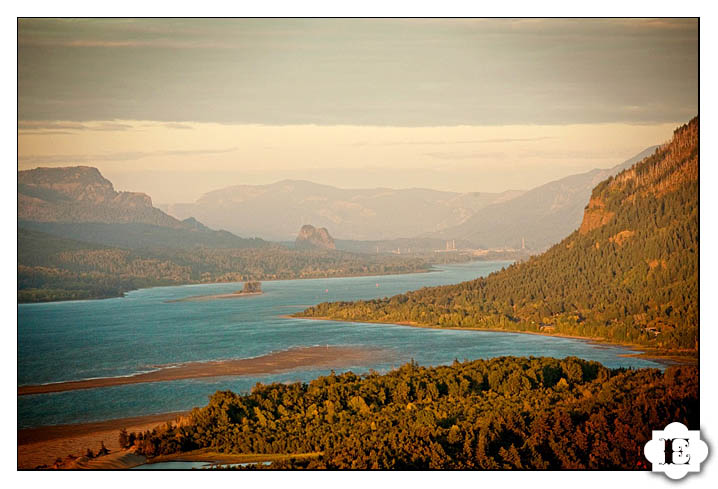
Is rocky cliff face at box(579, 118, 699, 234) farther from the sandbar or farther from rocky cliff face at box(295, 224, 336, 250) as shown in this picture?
the sandbar

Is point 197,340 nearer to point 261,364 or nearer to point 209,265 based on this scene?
point 261,364

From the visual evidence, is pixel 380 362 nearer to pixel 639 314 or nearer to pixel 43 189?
pixel 639 314

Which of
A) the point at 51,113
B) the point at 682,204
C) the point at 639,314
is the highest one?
the point at 51,113

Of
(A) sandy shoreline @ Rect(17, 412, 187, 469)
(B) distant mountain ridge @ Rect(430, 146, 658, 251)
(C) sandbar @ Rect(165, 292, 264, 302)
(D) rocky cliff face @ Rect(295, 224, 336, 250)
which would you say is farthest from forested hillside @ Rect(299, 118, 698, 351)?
(A) sandy shoreline @ Rect(17, 412, 187, 469)
